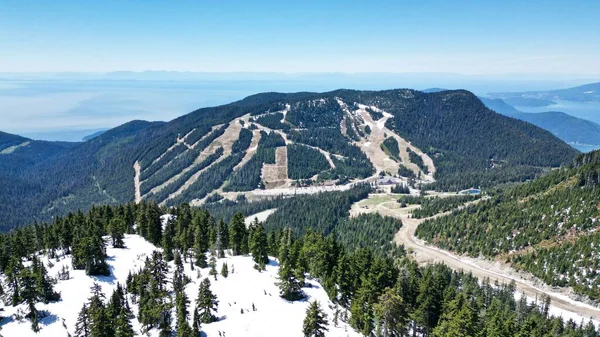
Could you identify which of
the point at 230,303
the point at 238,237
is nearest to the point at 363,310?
the point at 230,303

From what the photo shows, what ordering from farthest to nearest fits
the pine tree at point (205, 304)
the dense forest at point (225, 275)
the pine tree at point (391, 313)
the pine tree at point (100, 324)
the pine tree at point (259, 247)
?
the pine tree at point (259, 247) → the pine tree at point (205, 304) → the dense forest at point (225, 275) → the pine tree at point (391, 313) → the pine tree at point (100, 324)

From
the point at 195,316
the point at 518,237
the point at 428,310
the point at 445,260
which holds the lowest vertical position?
the point at 445,260

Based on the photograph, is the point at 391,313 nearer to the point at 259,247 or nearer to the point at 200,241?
the point at 259,247

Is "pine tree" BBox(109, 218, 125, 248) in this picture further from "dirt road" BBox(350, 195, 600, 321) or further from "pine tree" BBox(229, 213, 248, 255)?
"dirt road" BBox(350, 195, 600, 321)

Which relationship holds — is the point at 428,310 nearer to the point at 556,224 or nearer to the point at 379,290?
the point at 379,290

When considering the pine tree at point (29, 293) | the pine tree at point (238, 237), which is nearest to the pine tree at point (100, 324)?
the pine tree at point (29, 293)

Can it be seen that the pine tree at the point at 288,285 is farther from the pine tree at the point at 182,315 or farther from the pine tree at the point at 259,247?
the pine tree at the point at 182,315

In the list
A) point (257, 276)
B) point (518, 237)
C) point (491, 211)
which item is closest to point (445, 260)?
point (518, 237)

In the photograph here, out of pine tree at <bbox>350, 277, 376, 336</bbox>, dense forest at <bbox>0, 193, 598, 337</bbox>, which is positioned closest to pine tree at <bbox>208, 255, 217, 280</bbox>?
dense forest at <bbox>0, 193, 598, 337</bbox>
